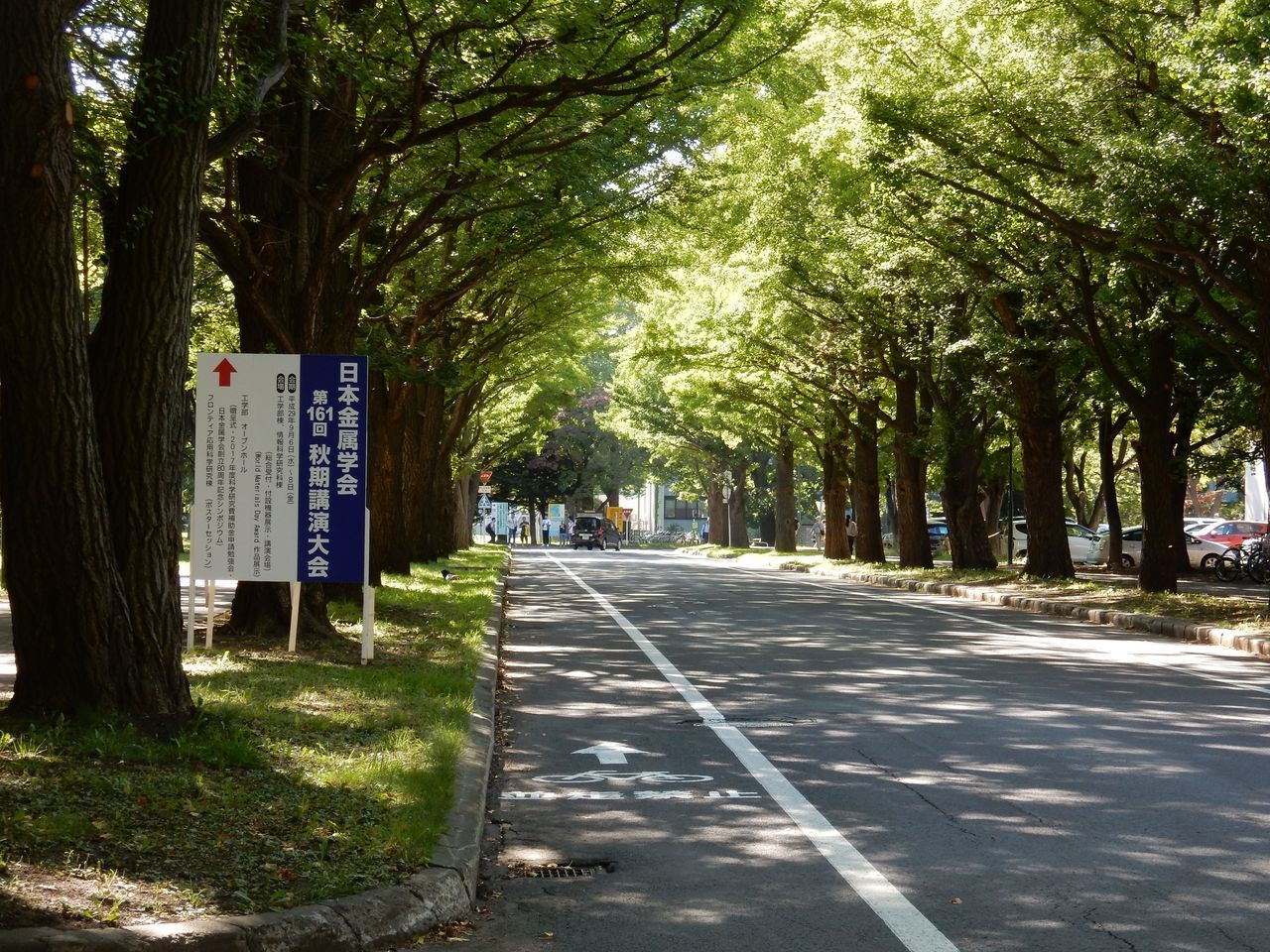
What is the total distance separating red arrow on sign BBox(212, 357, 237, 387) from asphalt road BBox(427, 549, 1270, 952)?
3.82 meters

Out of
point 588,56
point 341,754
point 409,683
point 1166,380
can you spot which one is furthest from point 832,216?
point 341,754

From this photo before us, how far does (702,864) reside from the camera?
6.22 meters

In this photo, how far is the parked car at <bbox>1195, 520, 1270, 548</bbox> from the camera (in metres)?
41.5

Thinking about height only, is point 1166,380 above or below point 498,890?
above

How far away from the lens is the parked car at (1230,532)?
41531 mm

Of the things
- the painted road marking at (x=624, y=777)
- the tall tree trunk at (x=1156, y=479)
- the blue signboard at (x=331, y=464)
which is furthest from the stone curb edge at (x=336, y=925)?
the tall tree trunk at (x=1156, y=479)

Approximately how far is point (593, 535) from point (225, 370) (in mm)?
65846

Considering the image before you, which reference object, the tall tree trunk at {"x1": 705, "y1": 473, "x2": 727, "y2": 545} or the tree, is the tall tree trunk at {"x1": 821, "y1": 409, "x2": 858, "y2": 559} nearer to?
the tall tree trunk at {"x1": 705, "y1": 473, "x2": 727, "y2": 545}

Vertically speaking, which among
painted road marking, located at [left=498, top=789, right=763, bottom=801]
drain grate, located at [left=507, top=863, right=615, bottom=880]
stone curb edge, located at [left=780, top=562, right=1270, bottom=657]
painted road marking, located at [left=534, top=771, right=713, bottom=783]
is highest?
stone curb edge, located at [left=780, top=562, right=1270, bottom=657]

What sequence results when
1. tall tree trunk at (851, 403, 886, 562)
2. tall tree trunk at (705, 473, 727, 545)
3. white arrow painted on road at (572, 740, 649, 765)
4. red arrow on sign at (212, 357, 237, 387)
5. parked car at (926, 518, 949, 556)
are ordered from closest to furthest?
1. white arrow painted on road at (572, 740, 649, 765)
2. red arrow on sign at (212, 357, 237, 387)
3. tall tree trunk at (851, 403, 886, 562)
4. parked car at (926, 518, 949, 556)
5. tall tree trunk at (705, 473, 727, 545)

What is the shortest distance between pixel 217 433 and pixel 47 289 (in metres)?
5.35

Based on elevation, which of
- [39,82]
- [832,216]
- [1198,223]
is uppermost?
[832,216]

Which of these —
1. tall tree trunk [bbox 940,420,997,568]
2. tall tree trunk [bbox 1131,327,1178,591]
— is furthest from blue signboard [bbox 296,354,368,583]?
tall tree trunk [bbox 940,420,997,568]

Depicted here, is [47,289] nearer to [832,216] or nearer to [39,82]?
[39,82]
